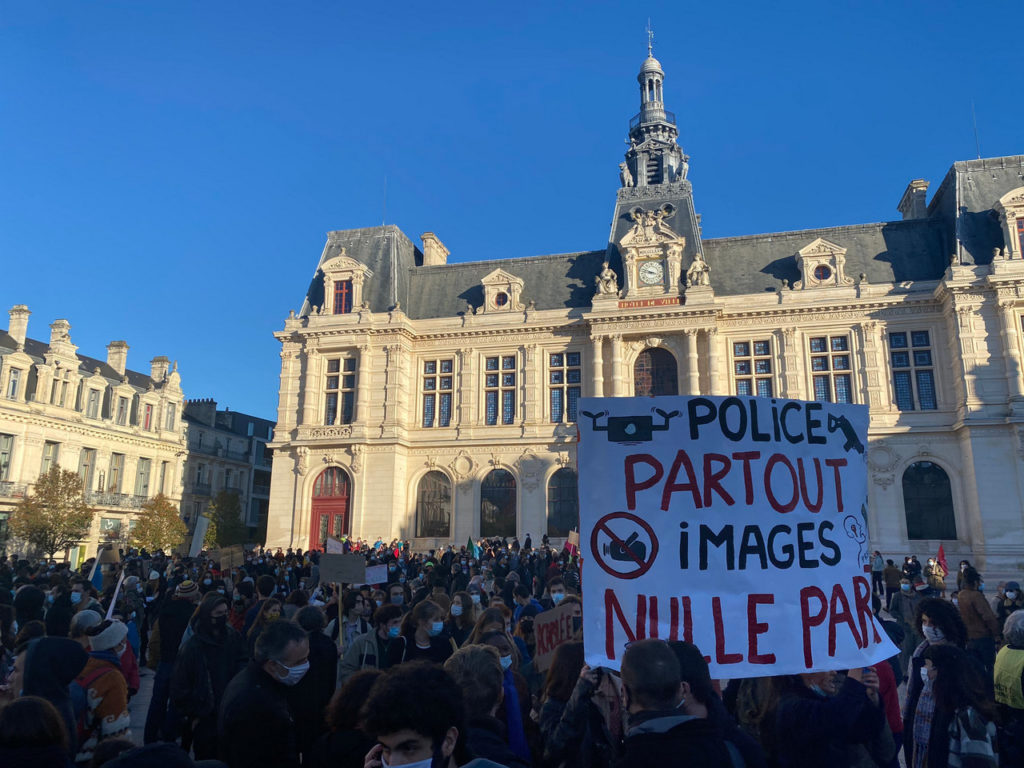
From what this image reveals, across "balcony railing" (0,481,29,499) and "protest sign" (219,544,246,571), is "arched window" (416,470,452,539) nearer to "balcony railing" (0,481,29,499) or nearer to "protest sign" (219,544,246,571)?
"protest sign" (219,544,246,571)

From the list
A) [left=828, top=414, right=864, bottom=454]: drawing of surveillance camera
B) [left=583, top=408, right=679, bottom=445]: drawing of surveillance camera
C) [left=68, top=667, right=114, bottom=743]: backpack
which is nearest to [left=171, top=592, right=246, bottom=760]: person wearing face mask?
[left=68, top=667, right=114, bottom=743]: backpack

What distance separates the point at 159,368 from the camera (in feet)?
164

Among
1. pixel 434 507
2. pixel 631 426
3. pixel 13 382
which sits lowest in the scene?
pixel 631 426

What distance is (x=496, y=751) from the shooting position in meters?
3.27

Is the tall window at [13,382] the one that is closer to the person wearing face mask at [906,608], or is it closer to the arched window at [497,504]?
the arched window at [497,504]

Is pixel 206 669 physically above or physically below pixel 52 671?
below

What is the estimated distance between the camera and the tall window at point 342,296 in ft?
117

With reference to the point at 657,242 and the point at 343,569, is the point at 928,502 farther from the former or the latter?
the point at 343,569

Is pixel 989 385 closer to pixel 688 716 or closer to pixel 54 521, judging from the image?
pixel 688 716

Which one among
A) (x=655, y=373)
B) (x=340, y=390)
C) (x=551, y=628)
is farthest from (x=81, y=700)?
(x=340, y=390)

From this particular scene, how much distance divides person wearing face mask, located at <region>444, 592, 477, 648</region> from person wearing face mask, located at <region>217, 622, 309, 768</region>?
138 inches

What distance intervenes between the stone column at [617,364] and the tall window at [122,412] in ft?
103

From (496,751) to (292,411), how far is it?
33.4 metres

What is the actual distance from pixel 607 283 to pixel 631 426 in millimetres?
29074
